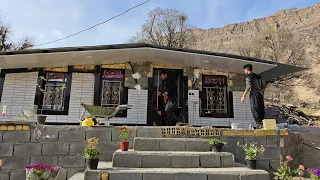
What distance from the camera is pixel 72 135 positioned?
5520mm

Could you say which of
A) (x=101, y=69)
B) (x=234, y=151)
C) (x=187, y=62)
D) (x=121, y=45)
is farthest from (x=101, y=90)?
(x=234, y=151)

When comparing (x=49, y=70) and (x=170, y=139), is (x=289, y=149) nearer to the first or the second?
(x=170, y=139)

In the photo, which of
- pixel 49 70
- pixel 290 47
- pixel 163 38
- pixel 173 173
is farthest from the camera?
pixel 163 38

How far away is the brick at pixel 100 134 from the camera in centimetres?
557

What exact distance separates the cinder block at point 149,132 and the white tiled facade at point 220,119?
3637mm

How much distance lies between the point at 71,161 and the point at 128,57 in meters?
4.36

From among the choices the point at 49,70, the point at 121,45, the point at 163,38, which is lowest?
the point at 49,70

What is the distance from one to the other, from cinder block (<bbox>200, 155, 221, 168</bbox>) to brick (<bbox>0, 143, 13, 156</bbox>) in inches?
165

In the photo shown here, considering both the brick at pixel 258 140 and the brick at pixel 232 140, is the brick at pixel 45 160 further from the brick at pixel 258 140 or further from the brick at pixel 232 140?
the brick at pixel 258 140

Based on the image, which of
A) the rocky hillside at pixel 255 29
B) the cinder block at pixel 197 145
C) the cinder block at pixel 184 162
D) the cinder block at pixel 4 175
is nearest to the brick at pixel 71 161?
the cinder block at pixel 4 175

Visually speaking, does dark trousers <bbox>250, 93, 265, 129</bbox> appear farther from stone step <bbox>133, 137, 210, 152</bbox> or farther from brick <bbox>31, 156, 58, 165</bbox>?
brick <bbox>31, 156, 58, 165</bbox>

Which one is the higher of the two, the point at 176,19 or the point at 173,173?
the point at 176,19

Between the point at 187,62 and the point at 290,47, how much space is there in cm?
1637

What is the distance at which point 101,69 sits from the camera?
9047 millimetres
